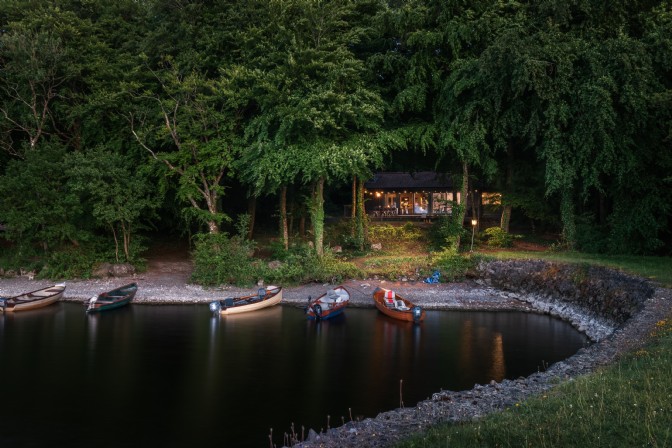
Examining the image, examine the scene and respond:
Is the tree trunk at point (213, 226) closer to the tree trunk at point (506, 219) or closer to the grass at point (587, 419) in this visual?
the tree trunk at point (506, 219)

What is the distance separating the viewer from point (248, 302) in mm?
25594

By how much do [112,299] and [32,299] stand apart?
3.81 m

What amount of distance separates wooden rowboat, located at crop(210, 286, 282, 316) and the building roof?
27408 millimetres

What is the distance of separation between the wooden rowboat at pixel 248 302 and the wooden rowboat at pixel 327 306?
213cm

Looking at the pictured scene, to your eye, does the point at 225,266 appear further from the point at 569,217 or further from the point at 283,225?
the point at 569,217

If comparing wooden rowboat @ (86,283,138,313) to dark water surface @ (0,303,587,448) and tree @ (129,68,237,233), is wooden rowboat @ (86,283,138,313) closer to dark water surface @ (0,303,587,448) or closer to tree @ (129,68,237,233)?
dark water surface @ (0,303,587,448)

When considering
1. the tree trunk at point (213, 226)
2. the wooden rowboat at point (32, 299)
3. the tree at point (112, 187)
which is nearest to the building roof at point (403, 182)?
the tree trunk at point (213, 226)

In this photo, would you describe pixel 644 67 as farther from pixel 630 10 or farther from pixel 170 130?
pixel 170 130

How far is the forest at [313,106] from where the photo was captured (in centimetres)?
2762

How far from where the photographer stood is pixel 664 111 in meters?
25.6

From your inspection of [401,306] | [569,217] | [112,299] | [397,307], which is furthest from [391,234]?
[112,299]

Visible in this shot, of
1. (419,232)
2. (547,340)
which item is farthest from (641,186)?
(419,232)

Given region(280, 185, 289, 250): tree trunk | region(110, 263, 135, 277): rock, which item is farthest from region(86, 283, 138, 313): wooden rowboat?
region(280, 185, 289, 250): tree trunk

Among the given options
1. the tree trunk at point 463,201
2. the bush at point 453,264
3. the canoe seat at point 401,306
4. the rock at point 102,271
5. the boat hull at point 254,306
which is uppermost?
the tree trunk at point 463,201
